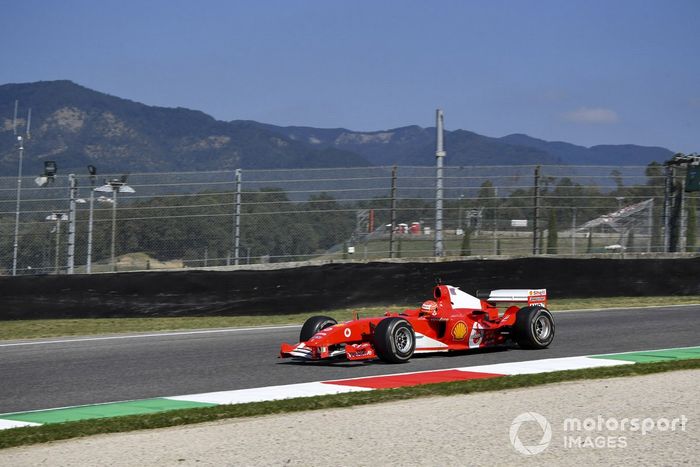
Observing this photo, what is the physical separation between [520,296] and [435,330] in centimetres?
141

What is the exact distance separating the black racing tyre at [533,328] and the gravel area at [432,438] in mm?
3265

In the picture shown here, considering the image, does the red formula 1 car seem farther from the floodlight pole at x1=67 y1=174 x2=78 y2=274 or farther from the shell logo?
the floodlight pole at x1=67 y1=174 x2=78 y2=274

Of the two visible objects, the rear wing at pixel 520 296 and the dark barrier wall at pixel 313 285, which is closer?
the rear wing at pixel 520 296

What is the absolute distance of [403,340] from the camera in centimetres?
1046

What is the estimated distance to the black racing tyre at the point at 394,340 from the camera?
10.2 metres

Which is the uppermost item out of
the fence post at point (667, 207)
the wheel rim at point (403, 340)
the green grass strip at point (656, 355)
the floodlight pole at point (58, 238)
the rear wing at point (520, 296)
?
the fence post at point (667, 207)

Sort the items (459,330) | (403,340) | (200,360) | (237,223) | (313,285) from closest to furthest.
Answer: (403,340) → (200,360) → (459,330) → (313,285) → (237,223)

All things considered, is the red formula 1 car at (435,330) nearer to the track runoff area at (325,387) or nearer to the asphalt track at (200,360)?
the asphalt track at (200,360)

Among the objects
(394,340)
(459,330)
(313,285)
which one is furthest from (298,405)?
(313,285)

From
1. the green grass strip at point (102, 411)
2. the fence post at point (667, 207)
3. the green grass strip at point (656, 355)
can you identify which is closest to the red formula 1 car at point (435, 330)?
the green grass strip at point (656, 355)

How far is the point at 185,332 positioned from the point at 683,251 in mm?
11421

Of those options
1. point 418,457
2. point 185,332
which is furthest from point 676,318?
point 418,457

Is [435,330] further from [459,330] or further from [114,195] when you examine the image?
[114,195]

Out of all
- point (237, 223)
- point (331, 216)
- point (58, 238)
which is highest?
point (331, 216)
